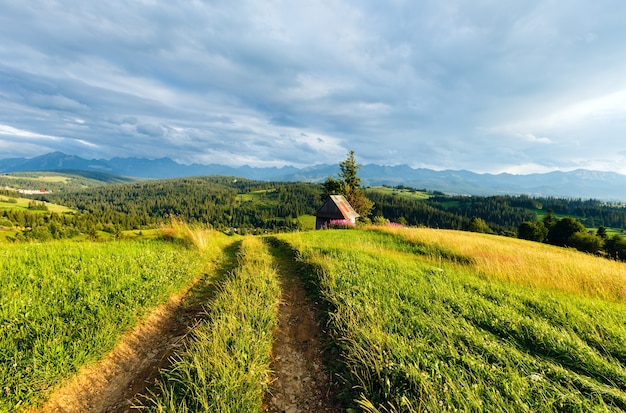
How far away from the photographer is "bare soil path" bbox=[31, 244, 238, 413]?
397 cm

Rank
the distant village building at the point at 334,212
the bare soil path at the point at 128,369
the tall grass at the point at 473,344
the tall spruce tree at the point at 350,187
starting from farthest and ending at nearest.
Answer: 1. the tall spruce tree at the point at 350,187
2. the distant village building at the point at 334,212
3. the bare soil path at the point at 128,369
4. the tall grass at the point at 473,344

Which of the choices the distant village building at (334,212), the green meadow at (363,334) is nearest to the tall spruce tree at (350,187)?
the distant village building at (334,212)

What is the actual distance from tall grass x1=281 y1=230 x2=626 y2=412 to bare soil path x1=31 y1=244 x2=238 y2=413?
139 inches

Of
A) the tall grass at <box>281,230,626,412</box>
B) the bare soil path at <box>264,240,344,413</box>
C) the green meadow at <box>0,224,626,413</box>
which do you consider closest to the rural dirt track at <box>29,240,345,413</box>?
the bare soil path at <box>264,240,344,413</box>

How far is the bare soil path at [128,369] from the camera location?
156 inches

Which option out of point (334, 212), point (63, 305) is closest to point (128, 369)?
point (63, 305)

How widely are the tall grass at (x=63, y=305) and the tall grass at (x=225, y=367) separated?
163cm

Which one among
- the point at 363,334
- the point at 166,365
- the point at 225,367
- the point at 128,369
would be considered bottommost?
the point at 128,369

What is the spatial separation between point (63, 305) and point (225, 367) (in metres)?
4.02

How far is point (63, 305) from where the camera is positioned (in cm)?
523

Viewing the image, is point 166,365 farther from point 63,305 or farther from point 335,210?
point 335,210

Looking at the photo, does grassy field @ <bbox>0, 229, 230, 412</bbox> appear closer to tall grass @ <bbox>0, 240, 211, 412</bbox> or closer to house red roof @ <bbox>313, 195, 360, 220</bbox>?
tall grass @ <bbox>0, 240, 211, 412</bbox>

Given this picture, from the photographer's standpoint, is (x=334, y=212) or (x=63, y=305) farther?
(x=334, y=212)

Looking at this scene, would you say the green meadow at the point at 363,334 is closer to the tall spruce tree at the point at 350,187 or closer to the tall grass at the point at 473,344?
the tall grass at the point at 473,344
